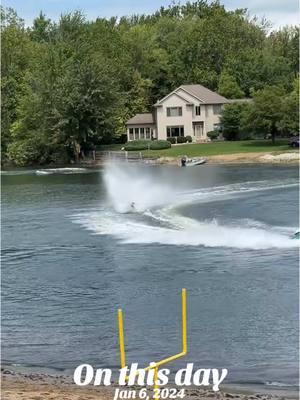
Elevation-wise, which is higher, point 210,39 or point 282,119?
point 210,39

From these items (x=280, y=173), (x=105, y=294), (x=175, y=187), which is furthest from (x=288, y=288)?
(x=280, y=173)

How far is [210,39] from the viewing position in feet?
397

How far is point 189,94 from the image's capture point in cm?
10456

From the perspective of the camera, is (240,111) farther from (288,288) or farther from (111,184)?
(288,288)

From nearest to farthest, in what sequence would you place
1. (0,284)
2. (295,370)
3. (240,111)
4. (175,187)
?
(295,370) < (0,284) < (175,187) < (240,111)

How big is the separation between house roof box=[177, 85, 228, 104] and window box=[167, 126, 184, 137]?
4995mm

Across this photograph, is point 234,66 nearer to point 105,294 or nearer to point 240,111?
point 240,111

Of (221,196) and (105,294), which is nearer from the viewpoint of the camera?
(105,294)

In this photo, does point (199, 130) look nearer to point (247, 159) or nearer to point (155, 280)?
point (247, 159)

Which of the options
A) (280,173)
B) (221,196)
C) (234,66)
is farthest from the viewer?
(234,66)

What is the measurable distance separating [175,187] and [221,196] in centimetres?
761

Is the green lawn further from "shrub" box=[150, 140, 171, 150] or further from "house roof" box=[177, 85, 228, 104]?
"house roof" box=[177, 85, 228, 104]

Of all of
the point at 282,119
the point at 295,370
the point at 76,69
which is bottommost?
the point at 295,370

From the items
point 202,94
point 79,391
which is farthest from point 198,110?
point 79,391
